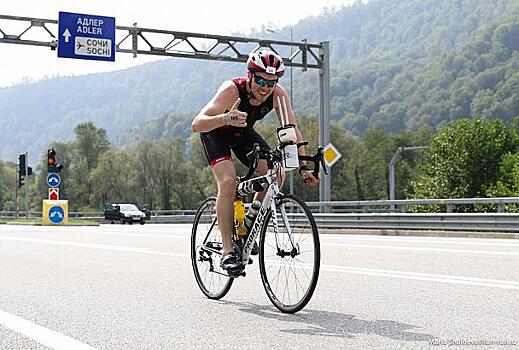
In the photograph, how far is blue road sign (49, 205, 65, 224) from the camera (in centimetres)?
3309

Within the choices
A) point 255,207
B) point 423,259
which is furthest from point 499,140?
point 255,207

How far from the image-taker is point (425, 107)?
5876 inches

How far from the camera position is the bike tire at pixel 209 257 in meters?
6.73

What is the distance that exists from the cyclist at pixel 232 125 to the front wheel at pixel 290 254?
0.30 meters

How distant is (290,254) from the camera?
5.86 m

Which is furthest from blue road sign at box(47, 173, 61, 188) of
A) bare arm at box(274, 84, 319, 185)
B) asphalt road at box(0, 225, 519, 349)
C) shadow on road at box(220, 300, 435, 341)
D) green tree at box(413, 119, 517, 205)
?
green tree at box(413, 119, 517, 205)

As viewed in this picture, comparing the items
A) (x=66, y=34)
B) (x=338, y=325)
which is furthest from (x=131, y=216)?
(x=338, y=325)

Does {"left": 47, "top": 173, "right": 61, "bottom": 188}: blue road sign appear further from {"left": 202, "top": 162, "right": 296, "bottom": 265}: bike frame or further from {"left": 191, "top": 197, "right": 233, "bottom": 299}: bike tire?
{"left": 202, "top": 162, "right": 296, "bottom": 265}: bike frame

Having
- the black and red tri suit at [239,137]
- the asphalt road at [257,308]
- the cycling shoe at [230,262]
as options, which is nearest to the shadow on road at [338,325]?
the asphalt road at [257,308]

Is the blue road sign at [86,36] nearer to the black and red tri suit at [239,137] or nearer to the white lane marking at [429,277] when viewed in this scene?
the white lane marking at [429,277]

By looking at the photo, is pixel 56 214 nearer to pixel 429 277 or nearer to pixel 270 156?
pixel 429 277

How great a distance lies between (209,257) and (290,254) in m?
1.38

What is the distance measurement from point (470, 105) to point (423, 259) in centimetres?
13479

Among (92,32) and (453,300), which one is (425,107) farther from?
(453,300)
